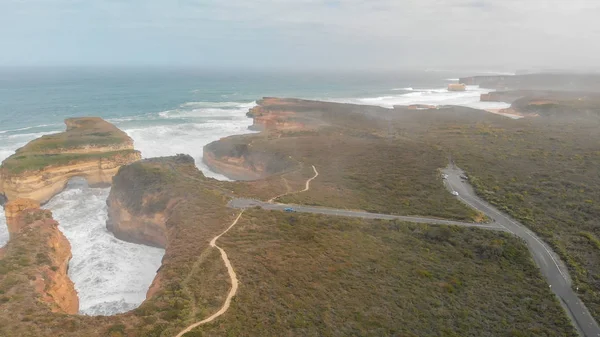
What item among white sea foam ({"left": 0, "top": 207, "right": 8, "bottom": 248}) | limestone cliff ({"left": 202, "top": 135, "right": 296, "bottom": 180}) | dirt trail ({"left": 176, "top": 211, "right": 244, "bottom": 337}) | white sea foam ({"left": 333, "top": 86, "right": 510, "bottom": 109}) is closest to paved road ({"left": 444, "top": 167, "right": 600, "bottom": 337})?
dirt trail ({"left": 176, "top": 211, "right": 244, "bottom": 337})

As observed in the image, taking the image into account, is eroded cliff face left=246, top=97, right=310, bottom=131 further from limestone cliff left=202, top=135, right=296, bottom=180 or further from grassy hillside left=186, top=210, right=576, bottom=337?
grassy hillside left=186, top=210, right=576, bottom=337

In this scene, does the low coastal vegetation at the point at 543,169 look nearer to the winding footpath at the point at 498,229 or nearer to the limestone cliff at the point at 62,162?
the winding footpath at the point at 498,229

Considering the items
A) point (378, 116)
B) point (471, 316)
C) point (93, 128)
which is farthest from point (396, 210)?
point (378, 116)

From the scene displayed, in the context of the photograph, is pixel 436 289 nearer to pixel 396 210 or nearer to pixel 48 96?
pixel 396 210

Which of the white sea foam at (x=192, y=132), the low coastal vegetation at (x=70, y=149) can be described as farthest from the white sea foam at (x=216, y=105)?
the low coastal vegetation at (x=70, y=149)

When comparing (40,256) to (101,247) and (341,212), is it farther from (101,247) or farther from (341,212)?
(341,212)
